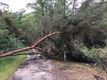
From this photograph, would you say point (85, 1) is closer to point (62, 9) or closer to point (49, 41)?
point (62, 9)

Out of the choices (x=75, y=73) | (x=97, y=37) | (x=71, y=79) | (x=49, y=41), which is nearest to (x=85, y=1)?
(x=97, y=37)

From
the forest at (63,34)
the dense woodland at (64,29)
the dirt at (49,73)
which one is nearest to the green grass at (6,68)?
→ the forest at (63,34)

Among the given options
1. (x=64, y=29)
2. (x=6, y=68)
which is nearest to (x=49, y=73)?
(x=6, y=68)

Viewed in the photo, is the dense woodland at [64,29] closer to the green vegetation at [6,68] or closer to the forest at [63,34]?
the forest at [63,34]

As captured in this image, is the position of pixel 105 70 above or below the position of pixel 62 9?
below

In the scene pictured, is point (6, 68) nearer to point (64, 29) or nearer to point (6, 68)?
point (6, 68)

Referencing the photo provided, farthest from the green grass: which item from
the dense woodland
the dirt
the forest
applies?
the dense woodland

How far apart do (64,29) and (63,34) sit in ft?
1.53

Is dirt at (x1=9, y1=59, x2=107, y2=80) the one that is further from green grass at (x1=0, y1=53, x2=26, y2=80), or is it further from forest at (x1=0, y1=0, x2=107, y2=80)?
forest at (x1=0, y1=0, x2=107, y2=80)

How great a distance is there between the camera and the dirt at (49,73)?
1201 cm

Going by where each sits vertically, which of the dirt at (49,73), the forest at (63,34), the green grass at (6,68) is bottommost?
the dirt at (49,73)

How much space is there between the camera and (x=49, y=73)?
13.0m

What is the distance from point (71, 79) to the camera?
11820 millimetres

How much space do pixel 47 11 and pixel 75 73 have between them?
7272 millimetres
